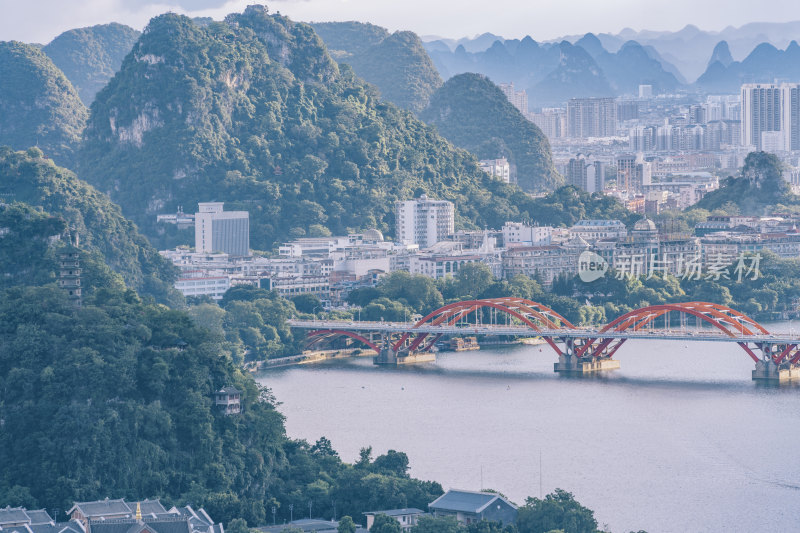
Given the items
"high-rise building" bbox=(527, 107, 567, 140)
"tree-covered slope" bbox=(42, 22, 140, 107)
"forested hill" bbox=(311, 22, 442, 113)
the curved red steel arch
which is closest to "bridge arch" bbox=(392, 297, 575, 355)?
the curved red steel arch

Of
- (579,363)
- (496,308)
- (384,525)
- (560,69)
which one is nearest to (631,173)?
(496,308)

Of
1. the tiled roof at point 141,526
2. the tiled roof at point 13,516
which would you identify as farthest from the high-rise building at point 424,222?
the tiled roof at point 141,526

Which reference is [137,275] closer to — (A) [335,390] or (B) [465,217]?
(A) [335,390]

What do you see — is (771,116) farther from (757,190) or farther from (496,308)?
(496,308)

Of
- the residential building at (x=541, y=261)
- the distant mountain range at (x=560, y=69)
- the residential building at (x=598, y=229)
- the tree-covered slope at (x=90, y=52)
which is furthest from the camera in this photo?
the distant mountain range at (x=560, y=69)

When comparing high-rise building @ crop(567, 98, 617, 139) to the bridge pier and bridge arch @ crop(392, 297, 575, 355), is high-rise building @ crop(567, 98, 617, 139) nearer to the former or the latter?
bridge arch @ crop(392, 297, 575, 355)

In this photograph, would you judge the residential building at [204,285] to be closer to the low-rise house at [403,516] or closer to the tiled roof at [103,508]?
the low-rise house at [403,516]
